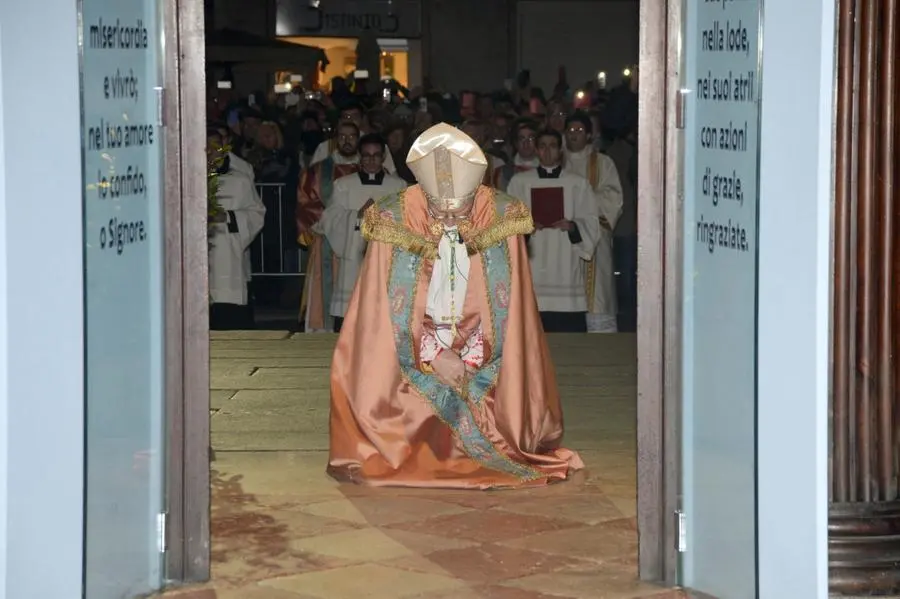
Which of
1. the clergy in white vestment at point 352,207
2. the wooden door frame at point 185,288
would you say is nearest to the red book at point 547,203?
the clergy in white vestment at point 352,207

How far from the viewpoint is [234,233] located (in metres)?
13.4

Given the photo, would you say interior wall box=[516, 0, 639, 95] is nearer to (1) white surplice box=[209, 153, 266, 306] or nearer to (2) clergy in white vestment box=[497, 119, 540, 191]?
(2) clergy in white vestment box=[497, 119, 540, 191]

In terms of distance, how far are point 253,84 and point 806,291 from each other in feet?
60.2

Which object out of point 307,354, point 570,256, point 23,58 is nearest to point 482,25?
point 570,256

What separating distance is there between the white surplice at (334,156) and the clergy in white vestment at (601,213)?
138cm

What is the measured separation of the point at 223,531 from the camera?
670 cm

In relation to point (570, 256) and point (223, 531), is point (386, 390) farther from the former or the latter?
point (570, 256)

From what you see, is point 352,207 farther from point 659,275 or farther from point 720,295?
point 720,295

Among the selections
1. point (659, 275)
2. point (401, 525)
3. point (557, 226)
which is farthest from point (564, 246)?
point (659, 275)

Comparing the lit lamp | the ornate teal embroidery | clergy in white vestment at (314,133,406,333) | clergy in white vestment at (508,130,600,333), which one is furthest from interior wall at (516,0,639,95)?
the ornate teal embroidery

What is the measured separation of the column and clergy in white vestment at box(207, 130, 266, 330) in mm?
8285

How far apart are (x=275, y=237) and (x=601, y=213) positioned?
3.04 meters

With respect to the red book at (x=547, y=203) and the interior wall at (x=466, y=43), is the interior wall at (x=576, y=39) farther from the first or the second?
the red book at (x=547, y=203)

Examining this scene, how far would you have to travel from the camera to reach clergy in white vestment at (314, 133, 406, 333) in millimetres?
12664
